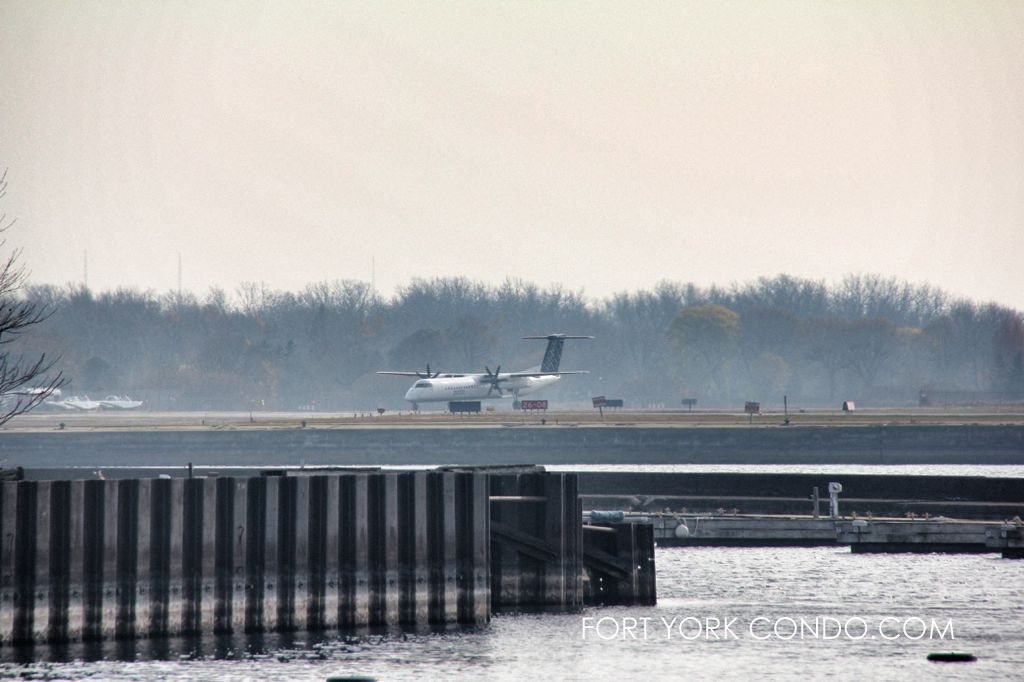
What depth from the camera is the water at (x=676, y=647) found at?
31109 millimetres

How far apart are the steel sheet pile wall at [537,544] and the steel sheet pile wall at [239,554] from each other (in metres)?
1.83

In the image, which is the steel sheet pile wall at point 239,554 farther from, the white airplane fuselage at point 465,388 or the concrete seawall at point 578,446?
the white airplane fuselage at point 465,388

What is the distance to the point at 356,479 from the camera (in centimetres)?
3231

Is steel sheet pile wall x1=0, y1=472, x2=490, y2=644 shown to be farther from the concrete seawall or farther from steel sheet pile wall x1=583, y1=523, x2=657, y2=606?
the concrete seawall

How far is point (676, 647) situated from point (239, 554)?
31.2ft

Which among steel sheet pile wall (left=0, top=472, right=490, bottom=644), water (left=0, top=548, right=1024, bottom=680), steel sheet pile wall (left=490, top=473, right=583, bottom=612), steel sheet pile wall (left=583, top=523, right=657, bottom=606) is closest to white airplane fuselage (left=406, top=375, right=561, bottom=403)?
water (left=0, top=548, right=1024, bottom=680)

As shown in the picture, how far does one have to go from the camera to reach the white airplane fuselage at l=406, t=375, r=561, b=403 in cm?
13388

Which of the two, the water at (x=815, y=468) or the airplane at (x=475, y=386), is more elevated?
the airplane at (x=475, y=386)

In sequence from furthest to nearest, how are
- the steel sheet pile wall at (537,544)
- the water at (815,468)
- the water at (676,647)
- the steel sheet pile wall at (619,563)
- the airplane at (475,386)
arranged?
the airplane at (475,386), the water at (815,468), the steel sheet pile wall at (619,563), the steel sheet pile wall at (537,544), the water at (676,647)

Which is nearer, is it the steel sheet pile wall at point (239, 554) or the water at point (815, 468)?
the steel sheet pile wall at point (239, 554)

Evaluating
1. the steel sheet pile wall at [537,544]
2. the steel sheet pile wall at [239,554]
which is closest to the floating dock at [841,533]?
the steel sheet pile wall at [537,544]

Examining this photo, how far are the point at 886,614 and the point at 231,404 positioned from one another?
509 feet

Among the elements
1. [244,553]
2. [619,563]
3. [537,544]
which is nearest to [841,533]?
[619,563]

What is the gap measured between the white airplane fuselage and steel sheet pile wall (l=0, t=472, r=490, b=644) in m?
100.0
